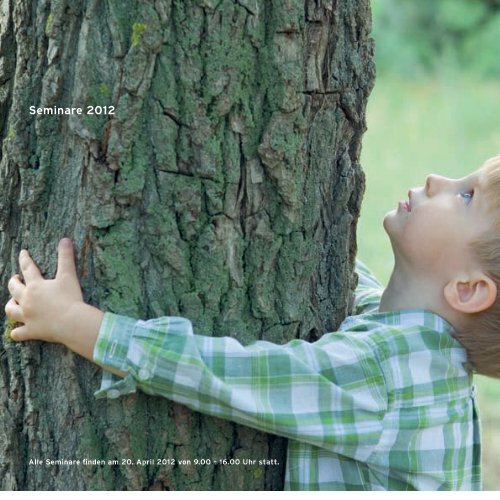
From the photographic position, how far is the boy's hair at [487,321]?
6.39ft

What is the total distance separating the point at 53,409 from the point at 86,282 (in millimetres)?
265

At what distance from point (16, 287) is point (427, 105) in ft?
20.4

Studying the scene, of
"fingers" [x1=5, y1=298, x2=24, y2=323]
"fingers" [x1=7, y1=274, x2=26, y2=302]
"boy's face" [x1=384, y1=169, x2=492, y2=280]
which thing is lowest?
"fingers" [x1=5, y1=298, x2=24, y2=323]

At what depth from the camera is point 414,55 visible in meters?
8.45

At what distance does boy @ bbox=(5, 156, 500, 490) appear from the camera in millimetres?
1731

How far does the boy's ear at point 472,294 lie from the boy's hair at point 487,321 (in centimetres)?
2

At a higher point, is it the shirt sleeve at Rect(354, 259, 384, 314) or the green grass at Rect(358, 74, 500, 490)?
the green grass at Rect(358, 74, 500, 490)

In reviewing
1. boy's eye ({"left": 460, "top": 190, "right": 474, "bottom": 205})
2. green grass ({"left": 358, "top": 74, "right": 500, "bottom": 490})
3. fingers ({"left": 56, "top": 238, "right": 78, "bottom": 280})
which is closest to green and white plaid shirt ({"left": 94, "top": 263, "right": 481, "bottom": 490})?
fingers ({"left": 56, "top": 238, "right": 78, "bottom": 280})

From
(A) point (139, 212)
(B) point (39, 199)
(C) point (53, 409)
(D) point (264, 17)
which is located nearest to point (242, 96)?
(D) point (264, 17)

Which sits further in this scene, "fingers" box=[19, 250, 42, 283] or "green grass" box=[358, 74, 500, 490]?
"green grass" box=[358, 74, 500, 490]

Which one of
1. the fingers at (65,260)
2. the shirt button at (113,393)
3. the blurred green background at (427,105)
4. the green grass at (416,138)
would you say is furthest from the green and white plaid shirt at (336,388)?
the green grass at (416,138)

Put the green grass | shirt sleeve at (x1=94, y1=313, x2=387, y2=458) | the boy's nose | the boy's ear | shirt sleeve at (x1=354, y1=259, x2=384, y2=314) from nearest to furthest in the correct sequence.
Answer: shirt sleeve at (x1=94, y1=313, x2=387, y2=458) → the boy's ear → the boy's nose → shirt sleeve at (x1=354, y1=259, x2=384, y2=314) → the green grass

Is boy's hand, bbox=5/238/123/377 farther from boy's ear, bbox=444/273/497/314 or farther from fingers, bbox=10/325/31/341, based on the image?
boy's ear, bbox=444/273/497/314
